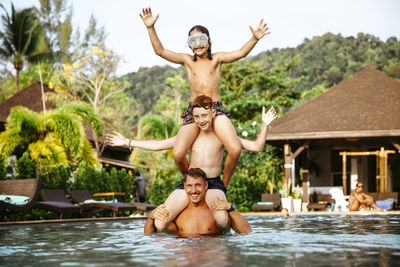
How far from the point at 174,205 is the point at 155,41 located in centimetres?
185

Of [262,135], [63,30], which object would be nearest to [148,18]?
[262,135]

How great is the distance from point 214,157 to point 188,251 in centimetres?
186

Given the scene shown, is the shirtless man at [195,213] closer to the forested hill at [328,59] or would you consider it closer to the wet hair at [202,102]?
the wet hair at [202,102]

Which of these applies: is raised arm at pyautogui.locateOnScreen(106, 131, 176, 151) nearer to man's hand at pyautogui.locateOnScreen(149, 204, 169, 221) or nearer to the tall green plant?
man's hand at pyautogui.locateOnScreen(149, 204, 169, 221)

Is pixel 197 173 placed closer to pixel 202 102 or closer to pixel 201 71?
pixel 202 102

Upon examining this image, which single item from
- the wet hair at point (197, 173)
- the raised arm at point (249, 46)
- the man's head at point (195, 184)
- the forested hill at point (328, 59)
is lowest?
the man's head at point (195, 184)

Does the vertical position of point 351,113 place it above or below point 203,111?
above

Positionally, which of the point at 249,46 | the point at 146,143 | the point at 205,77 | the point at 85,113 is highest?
the point at 85,113

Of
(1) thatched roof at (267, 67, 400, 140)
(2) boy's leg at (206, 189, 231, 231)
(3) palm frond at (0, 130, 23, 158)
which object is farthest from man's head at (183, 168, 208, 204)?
(3) palm frond at (0, 130, 23, 158)

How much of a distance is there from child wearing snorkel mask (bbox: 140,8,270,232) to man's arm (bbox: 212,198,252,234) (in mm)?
571

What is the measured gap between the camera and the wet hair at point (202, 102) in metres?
5.14

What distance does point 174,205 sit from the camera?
17.0 ft

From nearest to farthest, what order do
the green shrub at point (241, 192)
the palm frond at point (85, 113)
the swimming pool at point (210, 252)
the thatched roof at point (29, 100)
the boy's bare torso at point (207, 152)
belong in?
the swimming pool at point (210, 252), the boy's bare torso at point (207, 152), the green shrub at point (241, 192), the palm frond at point (85, 113), the thatched roof at point (29, 100)

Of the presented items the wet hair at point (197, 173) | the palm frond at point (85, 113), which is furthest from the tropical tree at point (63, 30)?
the wet hair at point (197, 173)
